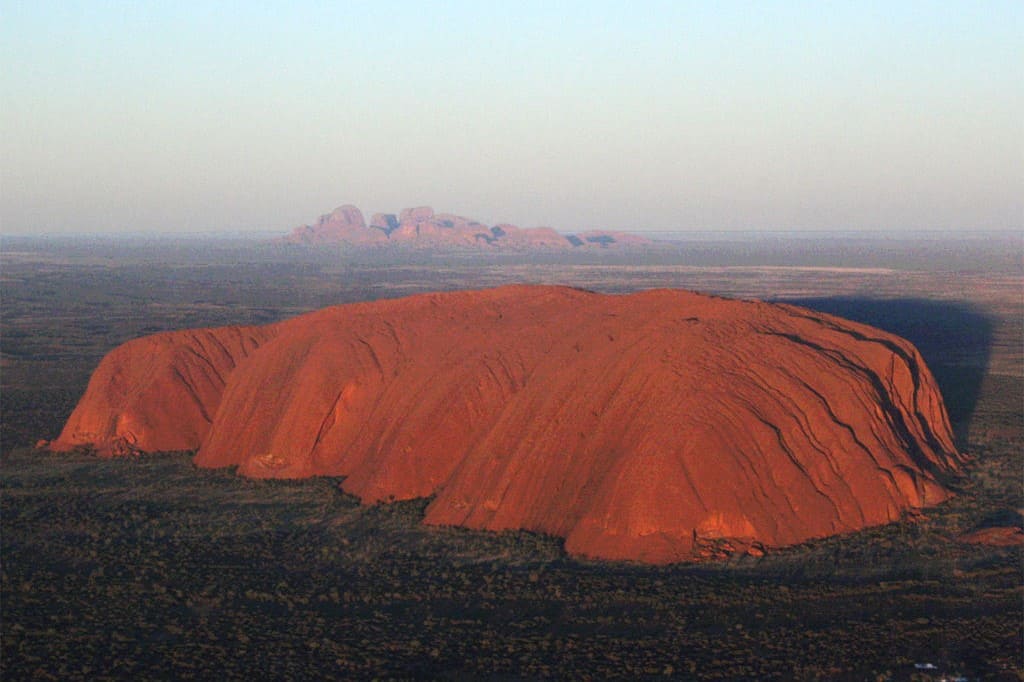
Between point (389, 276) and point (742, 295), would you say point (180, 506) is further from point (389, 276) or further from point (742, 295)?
point (389, 276)

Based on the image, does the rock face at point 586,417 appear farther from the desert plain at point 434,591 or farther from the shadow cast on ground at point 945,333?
the shadow cast on ground at point 945,333

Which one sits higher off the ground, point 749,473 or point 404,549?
point 749,473

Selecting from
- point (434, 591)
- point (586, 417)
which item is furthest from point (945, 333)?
point (434, 591)

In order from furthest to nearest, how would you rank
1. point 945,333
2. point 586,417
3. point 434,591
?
point 945,333
point 586,417
point 434,591

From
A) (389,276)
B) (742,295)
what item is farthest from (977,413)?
(389,276)

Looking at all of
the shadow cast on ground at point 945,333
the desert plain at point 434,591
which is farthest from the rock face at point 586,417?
the shadow cast on ground at point 945,333

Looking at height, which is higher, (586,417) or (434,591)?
(586,417)

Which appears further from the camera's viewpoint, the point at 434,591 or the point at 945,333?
the point at 945,333

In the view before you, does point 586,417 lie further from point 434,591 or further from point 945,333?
point 945,333
